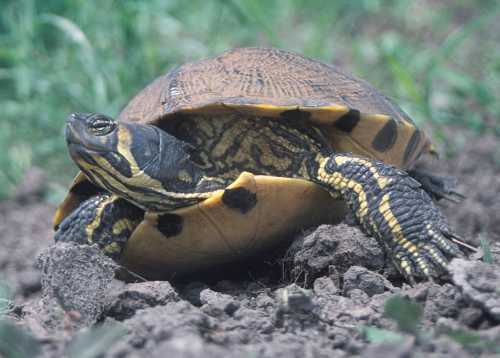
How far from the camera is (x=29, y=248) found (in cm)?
453

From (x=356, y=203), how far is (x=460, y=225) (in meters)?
1.28

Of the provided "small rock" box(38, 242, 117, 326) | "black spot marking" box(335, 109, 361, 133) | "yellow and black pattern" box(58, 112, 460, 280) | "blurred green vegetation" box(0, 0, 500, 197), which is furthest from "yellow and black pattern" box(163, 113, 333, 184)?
"blurred green vegetation" box(0, 0, 500, 197)

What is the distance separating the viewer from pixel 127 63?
18.5 feet

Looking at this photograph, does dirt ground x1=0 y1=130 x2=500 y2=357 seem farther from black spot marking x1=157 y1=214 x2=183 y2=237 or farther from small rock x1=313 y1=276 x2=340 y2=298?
black spot marking x1=157 y1=214 x2=183 y2=237

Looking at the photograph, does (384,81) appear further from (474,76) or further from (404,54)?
(474,76)

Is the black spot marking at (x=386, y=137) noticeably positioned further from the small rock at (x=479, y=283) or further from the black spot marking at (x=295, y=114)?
the small rock at (x=479, y=283)

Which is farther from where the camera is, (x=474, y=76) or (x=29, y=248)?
(x=474, y=76)

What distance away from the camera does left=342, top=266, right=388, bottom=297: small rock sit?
2445 millimetres

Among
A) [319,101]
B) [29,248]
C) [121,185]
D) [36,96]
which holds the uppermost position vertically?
[319,101]

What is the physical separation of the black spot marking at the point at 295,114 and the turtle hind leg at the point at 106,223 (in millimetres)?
869

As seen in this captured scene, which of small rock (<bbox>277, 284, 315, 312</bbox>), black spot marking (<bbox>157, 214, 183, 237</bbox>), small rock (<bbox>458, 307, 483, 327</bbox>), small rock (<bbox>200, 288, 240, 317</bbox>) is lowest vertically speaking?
black spot marking (<bbox>157, 214, 183, 237</bbox>)

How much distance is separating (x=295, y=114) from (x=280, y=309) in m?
1.09

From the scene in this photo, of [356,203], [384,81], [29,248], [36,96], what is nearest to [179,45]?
[36,96]

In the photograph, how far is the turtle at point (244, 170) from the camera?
276 cm
